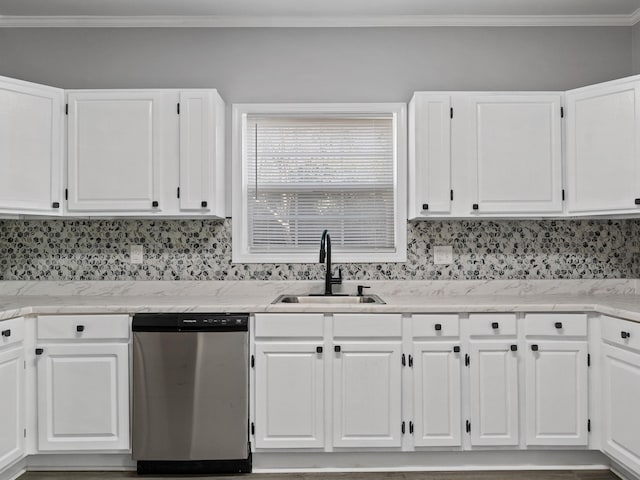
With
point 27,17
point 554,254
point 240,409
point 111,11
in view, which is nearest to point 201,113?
point 111,11

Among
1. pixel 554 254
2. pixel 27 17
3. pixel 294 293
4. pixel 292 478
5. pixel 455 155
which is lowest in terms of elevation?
pixel 292 478

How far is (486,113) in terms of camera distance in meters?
2.75

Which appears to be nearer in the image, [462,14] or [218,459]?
[218,459]

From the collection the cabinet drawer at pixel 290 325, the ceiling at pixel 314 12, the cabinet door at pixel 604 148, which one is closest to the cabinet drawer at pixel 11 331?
the cabinet drawer at pixel 290 325

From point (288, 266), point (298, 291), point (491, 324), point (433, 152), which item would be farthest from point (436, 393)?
point (433, 152)

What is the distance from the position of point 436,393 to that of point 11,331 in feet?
7.24

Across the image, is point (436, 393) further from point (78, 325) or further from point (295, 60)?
point (295, 60)

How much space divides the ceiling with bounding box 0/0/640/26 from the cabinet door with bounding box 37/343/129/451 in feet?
6.94

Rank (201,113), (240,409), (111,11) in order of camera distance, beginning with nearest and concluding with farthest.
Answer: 1. (240,409)
2. (201,113)
3. (111,11)

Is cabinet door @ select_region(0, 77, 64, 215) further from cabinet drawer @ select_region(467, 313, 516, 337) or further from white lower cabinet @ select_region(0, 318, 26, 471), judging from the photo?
cabinet drawer @ select_region(467, 313, 516, 337)

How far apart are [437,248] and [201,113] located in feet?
5.69

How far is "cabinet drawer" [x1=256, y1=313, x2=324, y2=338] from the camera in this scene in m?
2.43

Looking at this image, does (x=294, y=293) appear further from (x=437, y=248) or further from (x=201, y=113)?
(x=201, y=113)

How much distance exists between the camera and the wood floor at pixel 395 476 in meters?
2.44
